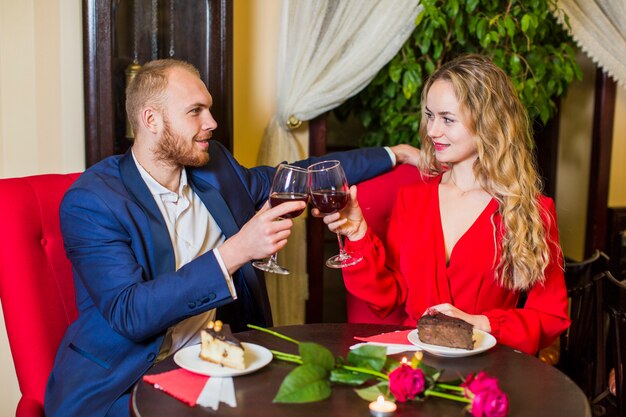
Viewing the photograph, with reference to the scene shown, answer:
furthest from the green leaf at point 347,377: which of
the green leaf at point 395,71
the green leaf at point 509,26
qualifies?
the green leaf at point 509,26

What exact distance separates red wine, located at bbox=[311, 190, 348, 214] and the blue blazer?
0.93 ft

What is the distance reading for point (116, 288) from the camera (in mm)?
1838

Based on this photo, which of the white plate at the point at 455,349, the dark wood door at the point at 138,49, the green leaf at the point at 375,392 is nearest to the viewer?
the green leaf at the point at 375,392

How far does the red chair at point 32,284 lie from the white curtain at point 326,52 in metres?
1.22

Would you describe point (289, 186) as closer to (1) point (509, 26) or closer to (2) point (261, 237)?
(2) point (261, 237)

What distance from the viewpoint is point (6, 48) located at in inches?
96.0

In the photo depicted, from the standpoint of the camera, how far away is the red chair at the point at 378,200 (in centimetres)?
242

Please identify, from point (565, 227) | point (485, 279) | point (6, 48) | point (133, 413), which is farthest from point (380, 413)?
point (565, 227)

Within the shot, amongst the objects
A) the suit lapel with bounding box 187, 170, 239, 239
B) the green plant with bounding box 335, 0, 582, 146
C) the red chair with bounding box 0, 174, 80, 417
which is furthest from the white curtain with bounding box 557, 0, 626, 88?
the red chair with bounding box 0, 174, 80, 417

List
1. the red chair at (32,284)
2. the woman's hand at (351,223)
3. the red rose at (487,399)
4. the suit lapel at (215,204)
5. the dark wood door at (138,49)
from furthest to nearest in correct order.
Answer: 1. the dark wood door at (138,49)
2. the suit lapel at (215,204)
3. the woman's hand at (351,223)
4. the red chair at (32,284)
5. the red rose at (487,399)

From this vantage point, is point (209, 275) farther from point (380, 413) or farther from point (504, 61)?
point (504, 61)

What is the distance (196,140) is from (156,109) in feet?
0.46

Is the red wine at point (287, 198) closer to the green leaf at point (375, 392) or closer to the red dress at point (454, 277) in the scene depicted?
the red dress at point (454, 277)

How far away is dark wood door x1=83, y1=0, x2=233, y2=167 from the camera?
2367mm
